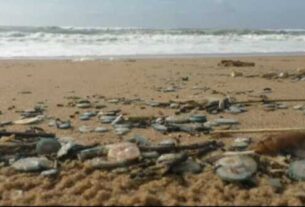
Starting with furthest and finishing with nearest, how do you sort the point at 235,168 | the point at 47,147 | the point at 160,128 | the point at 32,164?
the point at 160,128, the point at 47,147, the point at 32,164, the point at 235,168

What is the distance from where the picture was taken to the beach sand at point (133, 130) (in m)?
2.32

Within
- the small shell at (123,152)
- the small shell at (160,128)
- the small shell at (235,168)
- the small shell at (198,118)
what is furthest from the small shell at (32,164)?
the small shell at (198,118)

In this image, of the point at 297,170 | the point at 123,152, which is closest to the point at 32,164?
the point at 123,152

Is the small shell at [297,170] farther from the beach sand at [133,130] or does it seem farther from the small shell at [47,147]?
the small shell at [47,147]

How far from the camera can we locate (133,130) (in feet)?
12.5

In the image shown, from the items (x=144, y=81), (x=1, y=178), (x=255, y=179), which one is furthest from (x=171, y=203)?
(x=144, y=81)

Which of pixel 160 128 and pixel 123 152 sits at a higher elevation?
pixel 123 152

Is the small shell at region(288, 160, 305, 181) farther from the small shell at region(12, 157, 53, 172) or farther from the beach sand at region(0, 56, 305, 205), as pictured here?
the small shell at region(12, 157, 53, 172)

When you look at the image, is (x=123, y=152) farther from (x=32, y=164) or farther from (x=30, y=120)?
(x=30, y=120)

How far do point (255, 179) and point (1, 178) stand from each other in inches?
55.2

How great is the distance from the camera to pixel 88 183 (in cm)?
250

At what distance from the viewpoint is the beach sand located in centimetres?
232

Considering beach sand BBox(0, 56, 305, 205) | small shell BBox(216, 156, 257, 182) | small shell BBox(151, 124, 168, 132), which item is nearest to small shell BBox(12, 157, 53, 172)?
beach sand BBox(0, 56, 305, 205)

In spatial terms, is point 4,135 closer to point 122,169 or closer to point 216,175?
point 122,169
